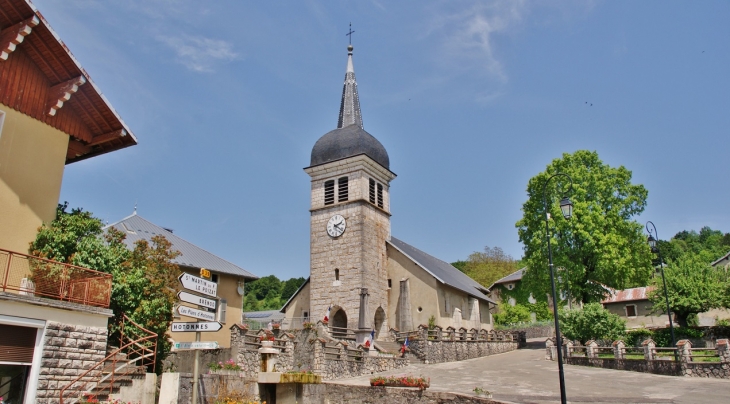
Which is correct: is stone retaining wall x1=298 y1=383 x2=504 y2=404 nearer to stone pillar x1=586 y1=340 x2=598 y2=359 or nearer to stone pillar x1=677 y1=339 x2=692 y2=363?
stone pillar x1=677 y1=339 x2=692 y2=363

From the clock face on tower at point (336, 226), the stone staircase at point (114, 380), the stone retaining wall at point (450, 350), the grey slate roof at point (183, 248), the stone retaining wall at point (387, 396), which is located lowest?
the stone retaining wall at point (387, 396)

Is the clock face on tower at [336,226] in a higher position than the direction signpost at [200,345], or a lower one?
higher

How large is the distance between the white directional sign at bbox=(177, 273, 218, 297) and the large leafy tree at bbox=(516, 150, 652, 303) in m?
26.1

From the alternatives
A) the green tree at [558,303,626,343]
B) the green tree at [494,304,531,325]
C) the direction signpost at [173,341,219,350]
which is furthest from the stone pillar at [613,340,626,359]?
the green tree at [494,304,531,325]

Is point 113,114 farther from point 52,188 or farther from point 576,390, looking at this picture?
point 576,390

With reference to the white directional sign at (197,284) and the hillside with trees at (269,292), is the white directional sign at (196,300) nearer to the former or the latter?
the white directional sign at (197,284)

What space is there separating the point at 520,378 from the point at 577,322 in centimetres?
788

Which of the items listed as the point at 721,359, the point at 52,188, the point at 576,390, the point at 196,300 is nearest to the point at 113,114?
the point at 52,188

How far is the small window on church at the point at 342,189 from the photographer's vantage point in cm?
3744

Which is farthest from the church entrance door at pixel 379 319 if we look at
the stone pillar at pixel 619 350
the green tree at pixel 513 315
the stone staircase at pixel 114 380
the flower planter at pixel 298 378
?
the flower planter at pixel 298 378

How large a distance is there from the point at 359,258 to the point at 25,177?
939 inches

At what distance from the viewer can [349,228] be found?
36250 millimetres

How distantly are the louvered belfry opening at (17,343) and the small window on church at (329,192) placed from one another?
90.8 feet

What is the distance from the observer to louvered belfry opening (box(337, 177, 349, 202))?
3741cm
